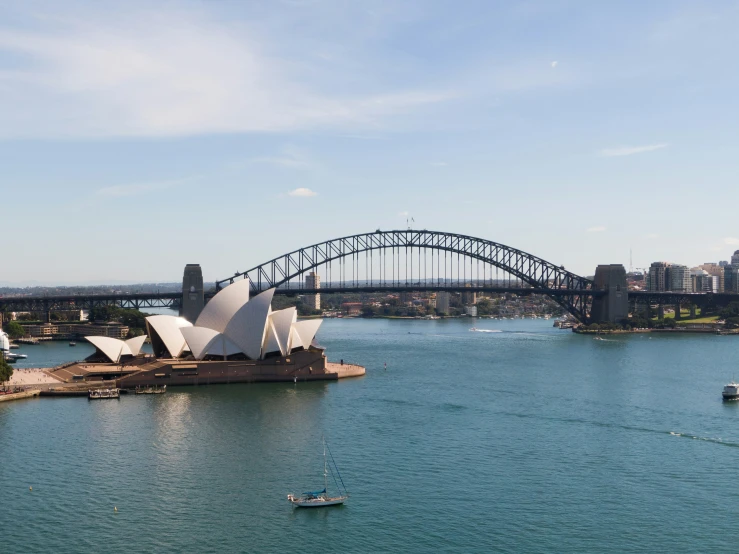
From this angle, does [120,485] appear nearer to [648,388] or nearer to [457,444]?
[457,444]

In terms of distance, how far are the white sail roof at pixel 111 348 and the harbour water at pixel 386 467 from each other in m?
8.64

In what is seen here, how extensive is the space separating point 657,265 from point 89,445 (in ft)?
515

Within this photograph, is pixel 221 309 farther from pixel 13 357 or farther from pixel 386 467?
pixel 386 467

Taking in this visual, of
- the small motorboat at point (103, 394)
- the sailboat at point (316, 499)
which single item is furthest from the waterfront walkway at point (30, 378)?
the sailboat at point (316, 499)

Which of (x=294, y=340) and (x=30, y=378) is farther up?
(x=294, y=340)

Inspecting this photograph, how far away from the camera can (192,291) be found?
9425 cm

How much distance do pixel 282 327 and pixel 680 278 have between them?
13693 centimetres

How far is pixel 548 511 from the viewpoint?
25.3 meters

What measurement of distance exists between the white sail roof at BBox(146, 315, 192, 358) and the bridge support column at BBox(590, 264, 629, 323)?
2624 inches

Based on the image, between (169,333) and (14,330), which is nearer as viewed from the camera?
(169,333)

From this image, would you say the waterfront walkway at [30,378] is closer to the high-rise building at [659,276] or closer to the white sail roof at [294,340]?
the white sail roof at [294,340]

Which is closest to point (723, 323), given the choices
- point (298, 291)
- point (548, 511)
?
point (298, 291)

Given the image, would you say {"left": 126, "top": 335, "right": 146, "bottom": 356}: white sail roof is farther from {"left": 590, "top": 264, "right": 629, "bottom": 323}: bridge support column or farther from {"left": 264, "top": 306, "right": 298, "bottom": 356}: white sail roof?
{"left": 590, "top": 264, "right": 629, "bottom": 323}: bridge support column

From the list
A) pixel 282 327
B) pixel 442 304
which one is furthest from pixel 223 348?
pixel 442 304
